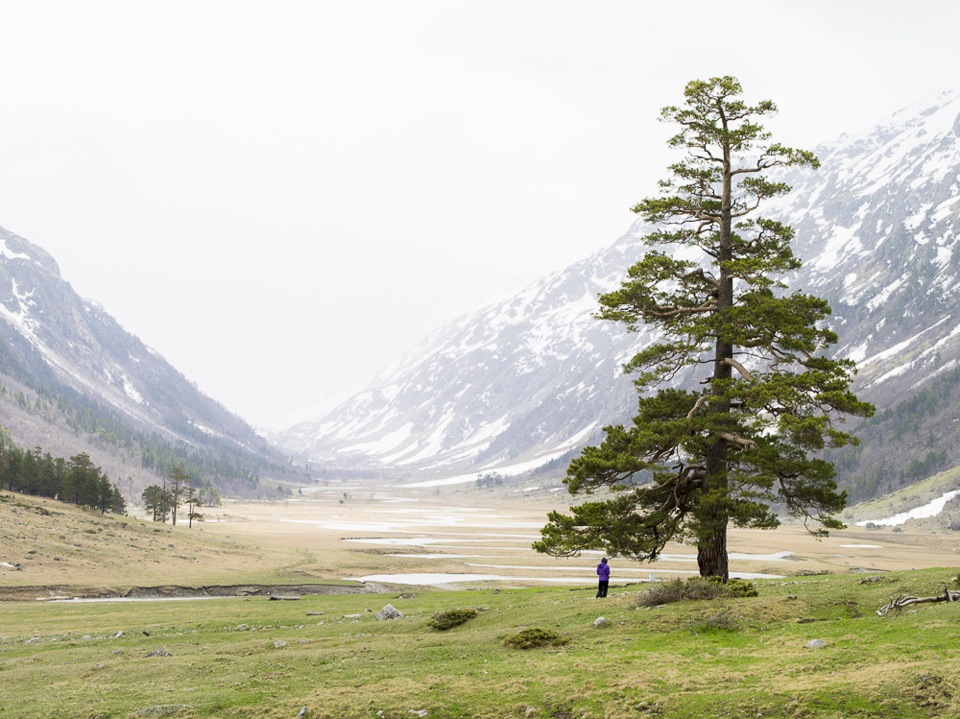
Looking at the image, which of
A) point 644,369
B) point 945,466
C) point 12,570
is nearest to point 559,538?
point 644,369

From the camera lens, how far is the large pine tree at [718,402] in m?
27.0

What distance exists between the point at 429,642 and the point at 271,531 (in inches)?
4396

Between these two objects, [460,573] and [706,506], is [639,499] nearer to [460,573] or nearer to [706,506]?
[706,506]

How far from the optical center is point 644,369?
31953mm

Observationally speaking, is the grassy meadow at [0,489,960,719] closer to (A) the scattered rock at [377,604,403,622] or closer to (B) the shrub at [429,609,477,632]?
(B) the shrub at [429,609,477,632]

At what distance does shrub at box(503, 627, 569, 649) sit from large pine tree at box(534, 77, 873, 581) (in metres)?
4.80

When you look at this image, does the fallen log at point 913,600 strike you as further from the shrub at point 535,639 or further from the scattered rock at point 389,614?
the scattered rock at point 389,614

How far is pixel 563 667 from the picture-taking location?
19750mm

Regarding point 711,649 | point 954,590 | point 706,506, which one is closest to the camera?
point 711,649

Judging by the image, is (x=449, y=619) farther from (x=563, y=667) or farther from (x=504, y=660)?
(x=563, y=667)

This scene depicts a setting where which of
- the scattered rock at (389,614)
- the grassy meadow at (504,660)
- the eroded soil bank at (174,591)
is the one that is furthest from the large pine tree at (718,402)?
the eroded soil bank at (174,591)

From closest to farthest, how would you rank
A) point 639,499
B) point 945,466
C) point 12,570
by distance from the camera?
point 639,499 → point 12,570 → point 945,466

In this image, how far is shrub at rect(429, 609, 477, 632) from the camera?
2841 cm

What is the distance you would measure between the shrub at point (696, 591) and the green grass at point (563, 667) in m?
0.79
